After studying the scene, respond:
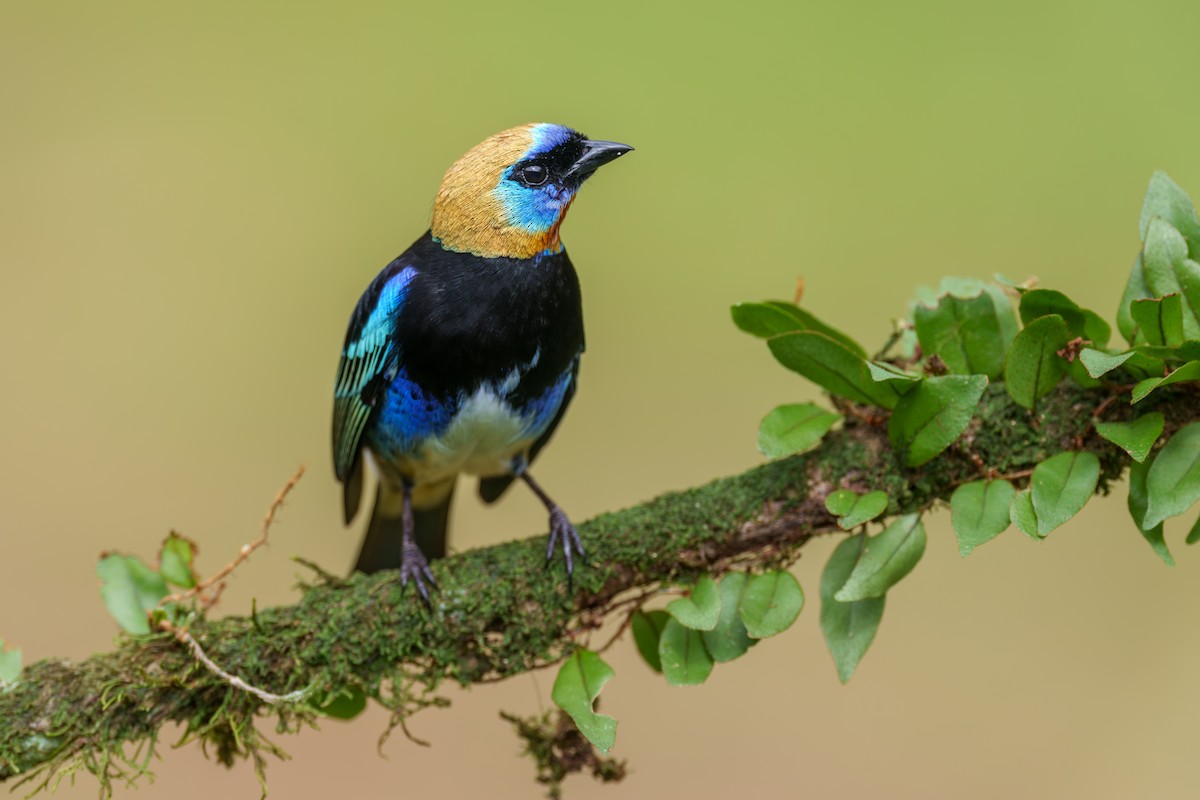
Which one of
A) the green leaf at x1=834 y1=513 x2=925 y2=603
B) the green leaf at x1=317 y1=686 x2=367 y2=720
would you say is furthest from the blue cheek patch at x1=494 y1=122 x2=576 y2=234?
the green leaf at x1=317 y1=686 x2=367 y2=720

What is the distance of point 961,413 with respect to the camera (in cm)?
238

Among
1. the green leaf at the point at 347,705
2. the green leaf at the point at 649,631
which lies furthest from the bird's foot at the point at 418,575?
the green leaf at the point at 649,631

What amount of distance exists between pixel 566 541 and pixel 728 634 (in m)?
0.48

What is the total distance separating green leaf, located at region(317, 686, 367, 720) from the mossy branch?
0.10ft

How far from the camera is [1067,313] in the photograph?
2432 mm

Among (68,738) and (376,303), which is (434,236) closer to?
(376,303)

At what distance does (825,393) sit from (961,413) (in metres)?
0.43

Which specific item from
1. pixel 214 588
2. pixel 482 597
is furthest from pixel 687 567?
pixel 214 588

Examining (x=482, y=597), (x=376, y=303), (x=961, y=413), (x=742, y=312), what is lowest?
(x=961, y=413)

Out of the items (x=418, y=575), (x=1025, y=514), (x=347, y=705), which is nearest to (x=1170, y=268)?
(x=1025, y=514)

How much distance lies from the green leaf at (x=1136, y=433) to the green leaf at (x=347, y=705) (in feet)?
5.70

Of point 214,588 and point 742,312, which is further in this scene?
point 214,588

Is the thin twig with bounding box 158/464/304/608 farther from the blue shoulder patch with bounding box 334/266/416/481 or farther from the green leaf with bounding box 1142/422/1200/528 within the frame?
the green leaf with bounding box 1142/422/1200/528

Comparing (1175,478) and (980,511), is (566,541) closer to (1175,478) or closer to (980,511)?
(980,511)
